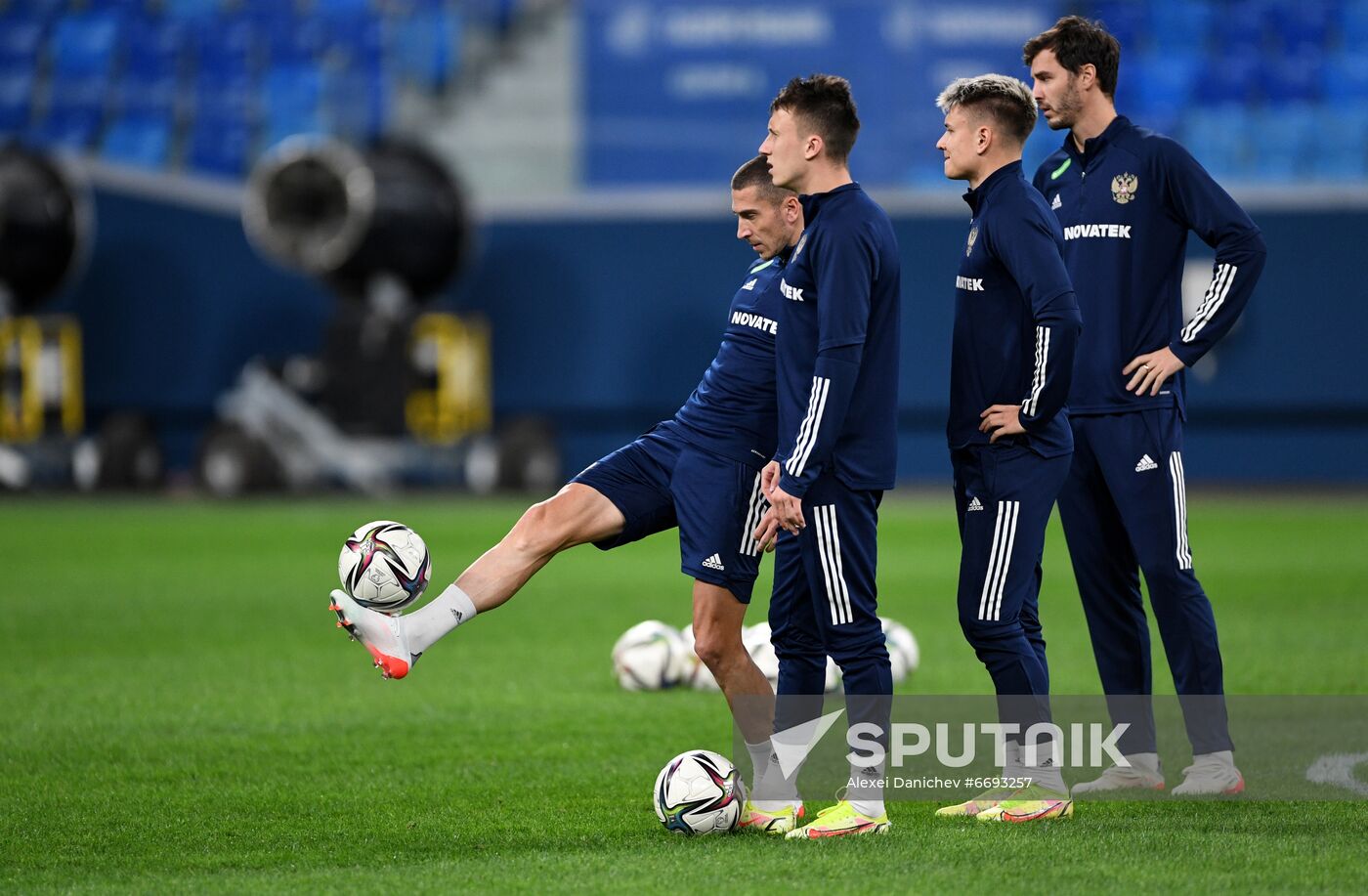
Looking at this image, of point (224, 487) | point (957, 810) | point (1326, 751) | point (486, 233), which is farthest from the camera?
point (486, 233)

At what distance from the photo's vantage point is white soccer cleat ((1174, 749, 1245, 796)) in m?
5.27

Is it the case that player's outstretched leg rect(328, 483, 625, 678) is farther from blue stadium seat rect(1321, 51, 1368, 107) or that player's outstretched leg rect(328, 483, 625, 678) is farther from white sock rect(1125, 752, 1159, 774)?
blue stadium seat rect(1321, 51, 1368, 107)

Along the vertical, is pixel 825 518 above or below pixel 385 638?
above

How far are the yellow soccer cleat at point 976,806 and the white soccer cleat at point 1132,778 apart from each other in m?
0.45

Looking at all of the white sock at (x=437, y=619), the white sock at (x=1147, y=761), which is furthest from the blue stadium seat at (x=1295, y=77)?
the white sock at (x=437, y=619)

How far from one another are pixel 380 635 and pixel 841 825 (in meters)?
1.32

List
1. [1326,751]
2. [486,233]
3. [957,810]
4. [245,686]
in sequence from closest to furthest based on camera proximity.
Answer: [957,810]
[1326,751]
[245,686]
[486,233]

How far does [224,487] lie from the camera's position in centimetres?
1927

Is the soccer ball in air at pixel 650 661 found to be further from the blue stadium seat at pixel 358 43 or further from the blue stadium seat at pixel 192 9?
the blue stadium seat at pixel 192 9

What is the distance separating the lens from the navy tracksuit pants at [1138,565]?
5355 millimetres

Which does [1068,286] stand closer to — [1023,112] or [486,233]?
[1023,112]

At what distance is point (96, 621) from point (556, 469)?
9.49 metres

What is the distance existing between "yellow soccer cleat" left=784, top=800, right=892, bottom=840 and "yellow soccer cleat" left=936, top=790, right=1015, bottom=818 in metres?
0.34

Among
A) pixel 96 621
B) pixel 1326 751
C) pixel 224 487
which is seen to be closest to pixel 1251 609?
pixel 1326 751
